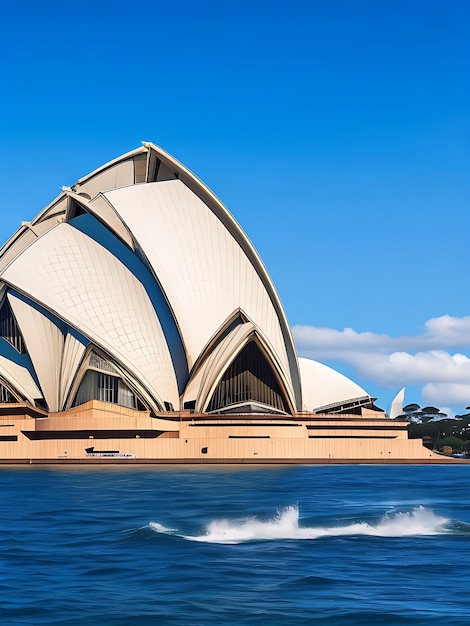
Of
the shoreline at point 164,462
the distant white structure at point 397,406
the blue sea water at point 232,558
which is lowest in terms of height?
the blue sea water at point 232,558

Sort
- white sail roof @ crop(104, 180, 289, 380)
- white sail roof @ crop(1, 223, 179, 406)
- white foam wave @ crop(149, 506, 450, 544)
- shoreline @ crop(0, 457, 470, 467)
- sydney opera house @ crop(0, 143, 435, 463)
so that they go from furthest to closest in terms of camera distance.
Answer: white sail roof @ crop(104, 180, 289, 380)
sydney opera house @ crop(0, 143, 435, 463)
white sail roof @ crop(1, 223, 179, 406)
shoreline @ crop(0, 457, 470, 467)
white foam wave @ crop(149, 506, 450, 544)

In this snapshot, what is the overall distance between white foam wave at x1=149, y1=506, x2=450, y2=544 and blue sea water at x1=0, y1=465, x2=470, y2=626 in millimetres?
41

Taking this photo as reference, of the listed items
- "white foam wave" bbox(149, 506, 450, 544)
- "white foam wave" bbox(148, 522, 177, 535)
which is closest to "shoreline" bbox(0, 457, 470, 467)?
"white foam wave" bbox(149, 506, 450, 544)

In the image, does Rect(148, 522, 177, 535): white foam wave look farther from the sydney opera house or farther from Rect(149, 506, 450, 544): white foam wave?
the sydney opera house

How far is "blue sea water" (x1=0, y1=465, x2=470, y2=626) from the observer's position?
16.0m

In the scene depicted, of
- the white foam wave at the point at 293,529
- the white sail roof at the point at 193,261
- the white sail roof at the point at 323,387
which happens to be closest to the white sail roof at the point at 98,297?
the white sail roof at the point at 193,261

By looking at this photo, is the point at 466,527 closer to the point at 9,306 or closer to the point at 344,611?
the point at 344,611

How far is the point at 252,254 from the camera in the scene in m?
76.9

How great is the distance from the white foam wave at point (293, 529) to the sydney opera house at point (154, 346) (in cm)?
4335

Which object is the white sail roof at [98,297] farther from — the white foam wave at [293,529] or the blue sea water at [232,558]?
the white foam wave at [293,529]

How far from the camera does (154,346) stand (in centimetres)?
7412

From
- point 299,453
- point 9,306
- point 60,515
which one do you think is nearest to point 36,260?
point 9,306

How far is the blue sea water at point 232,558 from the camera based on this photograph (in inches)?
632

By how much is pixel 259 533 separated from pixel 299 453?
160 feet
